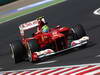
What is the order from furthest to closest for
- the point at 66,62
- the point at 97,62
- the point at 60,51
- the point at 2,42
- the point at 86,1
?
the point at 86,1, the point at 2,42, the point at 60,51, the point at 66,62, the point at 97,62

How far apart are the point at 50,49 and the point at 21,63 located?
62.1 inches

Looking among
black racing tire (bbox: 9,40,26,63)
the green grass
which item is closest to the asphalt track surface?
black racing tire (bbox: 9,40,26,63)

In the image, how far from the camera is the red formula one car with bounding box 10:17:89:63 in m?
15.8

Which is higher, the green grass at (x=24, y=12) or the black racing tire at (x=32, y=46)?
the green grass at (x=24, y=12)

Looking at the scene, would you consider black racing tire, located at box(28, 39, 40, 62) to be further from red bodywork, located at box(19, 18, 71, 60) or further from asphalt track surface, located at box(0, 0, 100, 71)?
asphalt track surface, located at box(0, 0, 100, 71)

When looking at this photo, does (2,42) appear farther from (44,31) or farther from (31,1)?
(31,1)

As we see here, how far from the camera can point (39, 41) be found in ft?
53.6

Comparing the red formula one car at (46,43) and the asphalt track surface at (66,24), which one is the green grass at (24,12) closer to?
the asphalt track surface at (66,24)

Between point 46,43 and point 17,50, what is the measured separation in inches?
52.2

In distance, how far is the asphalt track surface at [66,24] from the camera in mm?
14552

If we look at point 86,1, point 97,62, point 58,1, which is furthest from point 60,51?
point 58,1

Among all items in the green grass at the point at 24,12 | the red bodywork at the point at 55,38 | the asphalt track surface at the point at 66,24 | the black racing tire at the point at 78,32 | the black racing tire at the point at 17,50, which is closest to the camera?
the asphalt track surface at the point at 66,24

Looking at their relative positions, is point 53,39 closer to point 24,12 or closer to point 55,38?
point 55,38

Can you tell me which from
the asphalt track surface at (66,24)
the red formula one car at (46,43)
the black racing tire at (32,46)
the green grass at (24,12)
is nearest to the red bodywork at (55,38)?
the red formula one car at (46,43)
